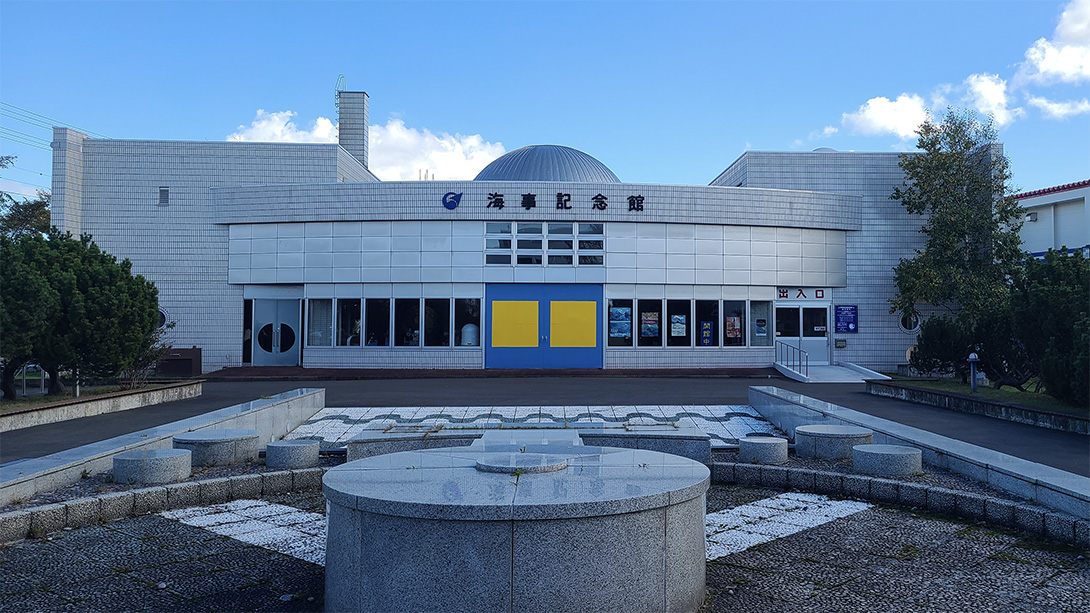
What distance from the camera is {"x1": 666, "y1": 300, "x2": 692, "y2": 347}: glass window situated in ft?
84.9

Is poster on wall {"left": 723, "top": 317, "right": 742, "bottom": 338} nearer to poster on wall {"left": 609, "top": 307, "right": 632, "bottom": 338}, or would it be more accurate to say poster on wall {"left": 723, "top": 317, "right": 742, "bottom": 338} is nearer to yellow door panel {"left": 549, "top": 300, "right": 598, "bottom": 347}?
poster on wall {"left": 609, "top": 307, "right": 632, "bottom": 338}

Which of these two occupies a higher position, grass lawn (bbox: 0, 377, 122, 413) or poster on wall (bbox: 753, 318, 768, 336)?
poster on wall (bbox: 753, 318, 768, 336)

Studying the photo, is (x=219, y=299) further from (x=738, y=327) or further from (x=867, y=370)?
Answer: (x=867, y=370)

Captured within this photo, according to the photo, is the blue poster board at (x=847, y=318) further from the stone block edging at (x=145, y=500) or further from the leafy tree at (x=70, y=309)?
the stone block edging at (x=145, y=500)

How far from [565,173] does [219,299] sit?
13.1 meters

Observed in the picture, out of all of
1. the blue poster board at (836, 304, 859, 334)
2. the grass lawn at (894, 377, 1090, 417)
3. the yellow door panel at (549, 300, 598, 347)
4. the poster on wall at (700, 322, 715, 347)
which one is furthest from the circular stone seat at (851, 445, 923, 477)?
the blue poster board at (836, 304, 859, 334)

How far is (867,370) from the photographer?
24578 mm

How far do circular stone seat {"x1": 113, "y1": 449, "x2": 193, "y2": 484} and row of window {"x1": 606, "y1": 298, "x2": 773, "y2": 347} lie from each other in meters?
18.7

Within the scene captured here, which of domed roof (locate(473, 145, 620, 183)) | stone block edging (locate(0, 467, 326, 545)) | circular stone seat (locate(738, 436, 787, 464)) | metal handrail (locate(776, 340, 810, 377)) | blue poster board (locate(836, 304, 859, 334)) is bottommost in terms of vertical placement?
stone block edging (locate(0, 467, 326, 545))

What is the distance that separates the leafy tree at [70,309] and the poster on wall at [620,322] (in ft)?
46.9

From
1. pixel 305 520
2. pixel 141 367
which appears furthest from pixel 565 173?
pixel 305 520

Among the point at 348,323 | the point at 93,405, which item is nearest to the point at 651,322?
the point at 348,323

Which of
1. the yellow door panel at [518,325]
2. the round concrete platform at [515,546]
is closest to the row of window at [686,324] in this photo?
the yellow door panel at [518,325]

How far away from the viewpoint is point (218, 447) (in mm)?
9047
